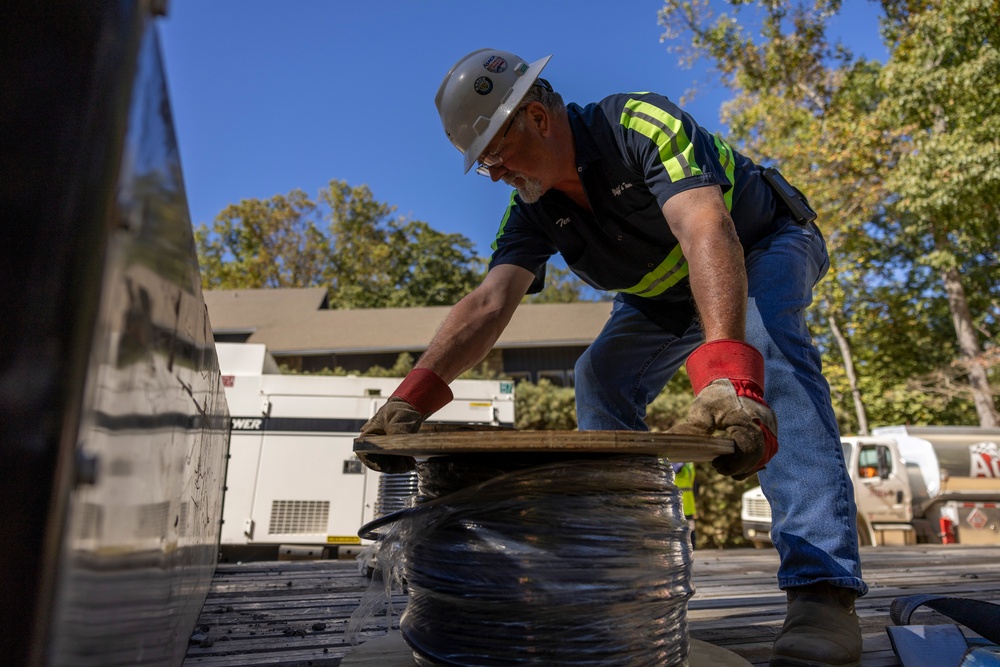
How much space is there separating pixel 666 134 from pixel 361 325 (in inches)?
922

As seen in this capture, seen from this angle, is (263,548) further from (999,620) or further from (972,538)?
(972,538)

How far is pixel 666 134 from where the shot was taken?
6.44ft

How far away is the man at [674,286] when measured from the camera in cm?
162

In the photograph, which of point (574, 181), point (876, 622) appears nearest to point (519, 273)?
point (574, 181)

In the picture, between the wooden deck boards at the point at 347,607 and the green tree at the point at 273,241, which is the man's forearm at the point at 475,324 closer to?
the wooden deck boards at the point at 347,607

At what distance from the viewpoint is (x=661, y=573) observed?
55.6 inches

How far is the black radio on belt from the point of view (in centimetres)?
237

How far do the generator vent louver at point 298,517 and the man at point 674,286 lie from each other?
7.15 m

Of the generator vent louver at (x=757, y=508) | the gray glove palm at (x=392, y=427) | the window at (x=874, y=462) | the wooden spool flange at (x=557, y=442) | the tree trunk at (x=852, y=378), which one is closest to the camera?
the wooden spool flange at (x=557, y=442)

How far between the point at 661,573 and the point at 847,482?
822 millimetres

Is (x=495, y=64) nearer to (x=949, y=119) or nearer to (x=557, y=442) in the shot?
(x=557, y=442)

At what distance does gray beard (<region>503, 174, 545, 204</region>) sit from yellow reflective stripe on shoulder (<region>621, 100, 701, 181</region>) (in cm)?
34

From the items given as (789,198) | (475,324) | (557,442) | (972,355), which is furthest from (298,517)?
(972,355)

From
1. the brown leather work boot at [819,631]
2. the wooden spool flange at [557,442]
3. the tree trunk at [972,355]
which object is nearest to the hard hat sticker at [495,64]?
the wooden spool flange at [557,442]
